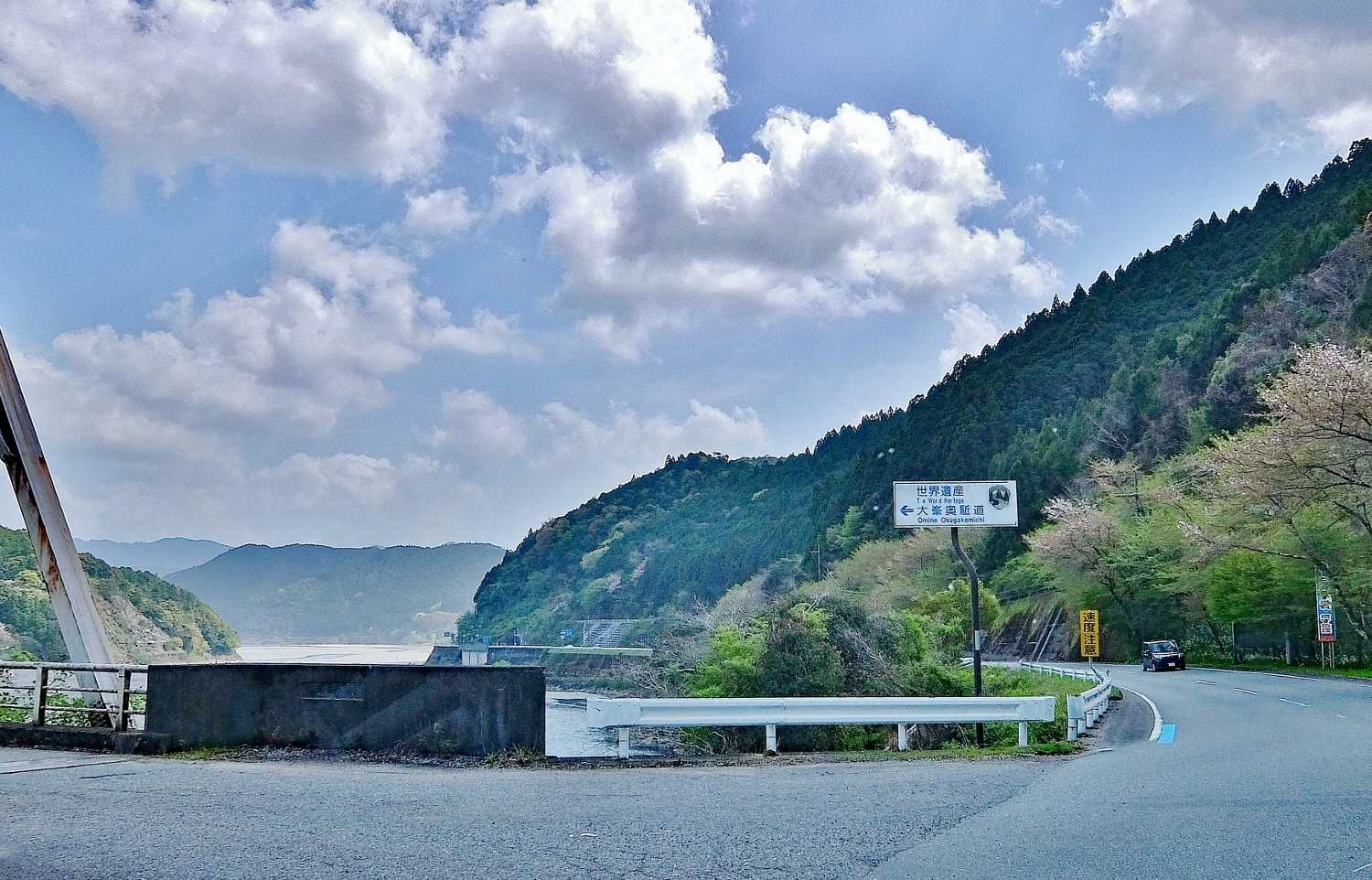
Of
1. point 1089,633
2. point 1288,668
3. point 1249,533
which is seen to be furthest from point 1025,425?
point 1089,633

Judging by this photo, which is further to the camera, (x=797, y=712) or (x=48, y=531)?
(x=48, y=531)

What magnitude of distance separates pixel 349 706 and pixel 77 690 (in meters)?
3.30

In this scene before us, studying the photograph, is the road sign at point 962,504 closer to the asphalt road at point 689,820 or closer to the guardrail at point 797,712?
the guardrail at point 797,712

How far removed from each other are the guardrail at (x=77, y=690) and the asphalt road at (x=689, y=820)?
871 mm

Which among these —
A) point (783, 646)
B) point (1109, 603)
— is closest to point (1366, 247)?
point (1109, 603)

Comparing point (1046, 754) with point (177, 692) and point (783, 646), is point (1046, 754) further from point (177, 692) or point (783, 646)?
point (177, 692)

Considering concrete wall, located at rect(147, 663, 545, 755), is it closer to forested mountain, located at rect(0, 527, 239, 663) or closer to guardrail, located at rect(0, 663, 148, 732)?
guardrail, located at rect(0, 663, 148, 732)

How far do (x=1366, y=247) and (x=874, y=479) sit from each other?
2197 inches

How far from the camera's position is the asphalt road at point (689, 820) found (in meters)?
6.50

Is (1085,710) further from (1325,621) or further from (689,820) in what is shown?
(1325,621)

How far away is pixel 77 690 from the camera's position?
1265cm

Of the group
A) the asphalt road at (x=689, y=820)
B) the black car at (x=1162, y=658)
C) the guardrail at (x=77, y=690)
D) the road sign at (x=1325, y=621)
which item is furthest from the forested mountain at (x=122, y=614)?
the road sign at (x=1325, y=621)

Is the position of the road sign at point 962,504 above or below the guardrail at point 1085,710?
above

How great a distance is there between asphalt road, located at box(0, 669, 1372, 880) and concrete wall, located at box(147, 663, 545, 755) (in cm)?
75
